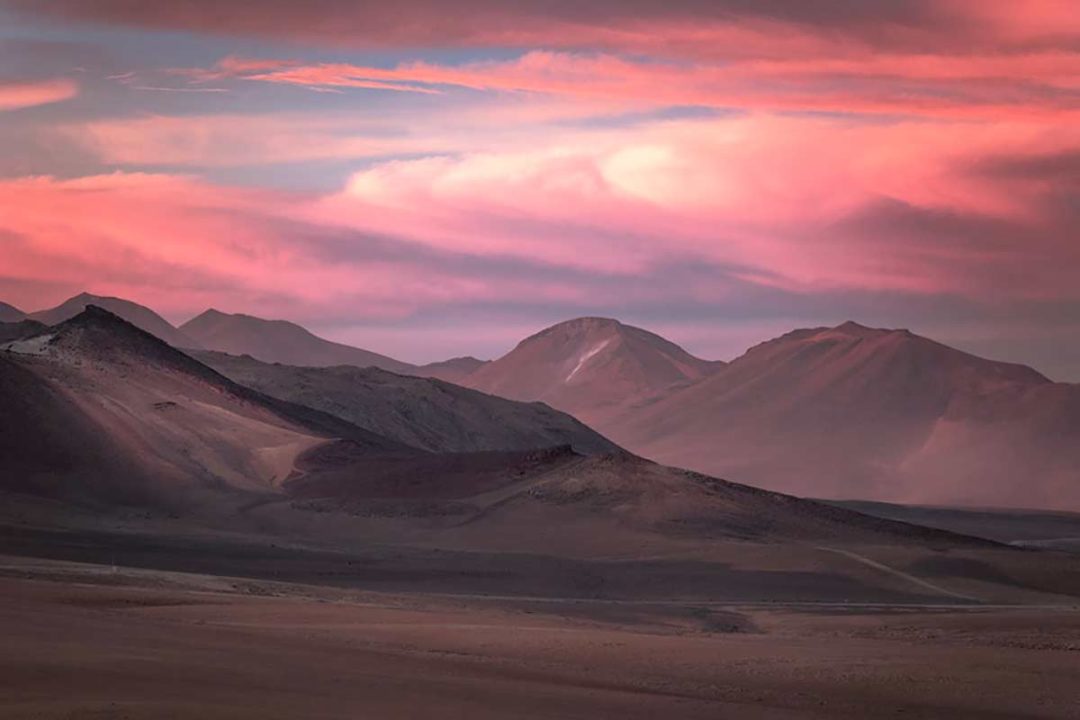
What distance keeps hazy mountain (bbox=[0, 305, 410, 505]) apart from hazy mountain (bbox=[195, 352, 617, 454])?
2861cm

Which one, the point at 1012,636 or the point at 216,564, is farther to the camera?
the point at 216,564

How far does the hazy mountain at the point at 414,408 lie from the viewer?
15038 cm

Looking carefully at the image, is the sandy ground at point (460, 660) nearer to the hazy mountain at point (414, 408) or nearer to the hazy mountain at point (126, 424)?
the hazy mountain at point (126, 424)

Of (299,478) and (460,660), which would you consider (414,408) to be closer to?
(299,478)

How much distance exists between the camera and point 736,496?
294ft

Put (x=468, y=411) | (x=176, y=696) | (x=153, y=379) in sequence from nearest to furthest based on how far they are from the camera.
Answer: (x=176, y=696), (x=153, y=379), (x=468, y=411)

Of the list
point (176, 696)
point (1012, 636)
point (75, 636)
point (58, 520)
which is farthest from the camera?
point (58, 520)

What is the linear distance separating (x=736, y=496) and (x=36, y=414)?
1618 inches

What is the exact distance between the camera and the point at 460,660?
29672mm

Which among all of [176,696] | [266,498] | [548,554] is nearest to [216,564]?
[548,554]

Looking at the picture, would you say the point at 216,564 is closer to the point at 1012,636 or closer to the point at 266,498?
the point at 266,498

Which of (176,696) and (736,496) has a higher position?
(736,496)

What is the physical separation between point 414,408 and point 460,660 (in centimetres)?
12831

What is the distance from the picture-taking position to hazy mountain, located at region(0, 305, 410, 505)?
8781 centimetres
